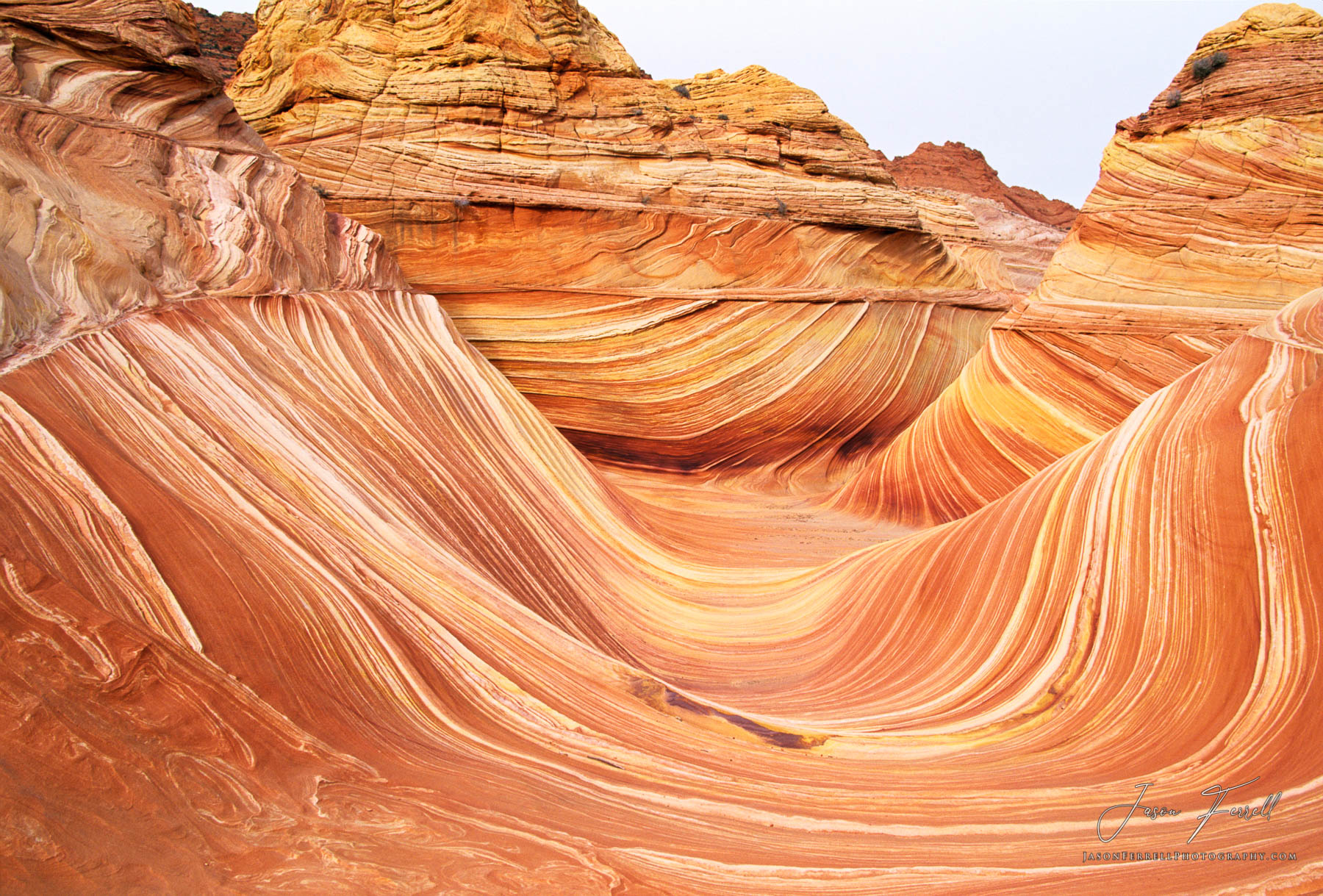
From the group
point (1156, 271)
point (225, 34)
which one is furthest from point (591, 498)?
point (225, 34)

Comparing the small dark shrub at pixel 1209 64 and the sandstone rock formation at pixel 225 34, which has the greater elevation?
the sandstone rock formation at pixel 225 34

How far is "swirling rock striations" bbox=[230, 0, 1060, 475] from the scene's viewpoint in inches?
368

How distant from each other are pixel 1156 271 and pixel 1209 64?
7.33 ft

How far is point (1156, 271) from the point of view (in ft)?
25.2

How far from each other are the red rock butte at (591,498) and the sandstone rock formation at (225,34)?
7.73 metres

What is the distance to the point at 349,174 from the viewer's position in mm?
9391

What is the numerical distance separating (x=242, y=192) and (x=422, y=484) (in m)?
2.99

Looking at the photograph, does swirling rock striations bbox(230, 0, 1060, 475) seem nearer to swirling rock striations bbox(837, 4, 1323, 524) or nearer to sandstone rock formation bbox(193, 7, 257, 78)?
swirling rock striations bbox(837, 4, 1323, 524)

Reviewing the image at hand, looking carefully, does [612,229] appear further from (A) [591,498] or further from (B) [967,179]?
(B) [967,179]

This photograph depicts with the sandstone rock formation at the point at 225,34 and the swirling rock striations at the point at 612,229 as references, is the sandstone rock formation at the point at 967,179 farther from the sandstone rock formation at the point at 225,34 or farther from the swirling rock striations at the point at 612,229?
the sandstone rock formation at the point at 225,34

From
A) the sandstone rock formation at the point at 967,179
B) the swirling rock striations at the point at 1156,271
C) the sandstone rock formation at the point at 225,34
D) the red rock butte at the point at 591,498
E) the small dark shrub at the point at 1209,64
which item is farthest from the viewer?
the sandstone rock formation at the point at 967,179

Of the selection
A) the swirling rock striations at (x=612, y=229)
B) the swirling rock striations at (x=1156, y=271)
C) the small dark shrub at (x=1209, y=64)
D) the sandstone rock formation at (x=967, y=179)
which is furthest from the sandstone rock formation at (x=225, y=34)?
the sandstone rock formation at (x=967, y=179)

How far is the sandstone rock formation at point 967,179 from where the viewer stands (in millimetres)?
24562

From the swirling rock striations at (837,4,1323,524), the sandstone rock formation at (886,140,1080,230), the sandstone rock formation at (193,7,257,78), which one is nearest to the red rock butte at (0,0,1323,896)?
the swirling rock striations at (837,4,1323,524)
